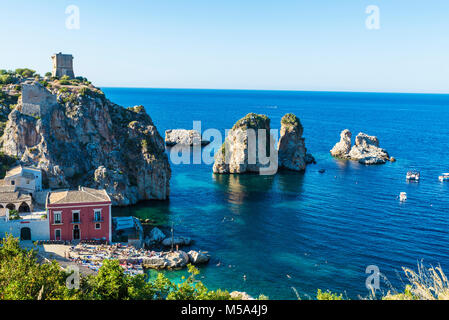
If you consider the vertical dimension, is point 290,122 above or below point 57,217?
above

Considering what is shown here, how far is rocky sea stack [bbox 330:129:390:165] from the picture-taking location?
101 m

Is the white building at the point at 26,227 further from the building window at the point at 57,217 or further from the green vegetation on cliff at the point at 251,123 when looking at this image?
the green vegetation on cliff at the point at 251,123

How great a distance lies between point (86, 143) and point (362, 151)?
75.4 metres

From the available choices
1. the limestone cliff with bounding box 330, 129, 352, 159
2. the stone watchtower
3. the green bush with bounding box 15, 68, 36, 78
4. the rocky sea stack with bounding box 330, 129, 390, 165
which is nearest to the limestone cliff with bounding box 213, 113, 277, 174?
the rocky sea stack with bounding box 330, 129, 390, 165

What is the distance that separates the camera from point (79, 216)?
44219 mm

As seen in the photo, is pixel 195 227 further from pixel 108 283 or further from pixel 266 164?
pixel 266 164

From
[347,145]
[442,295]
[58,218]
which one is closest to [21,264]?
[58,218]

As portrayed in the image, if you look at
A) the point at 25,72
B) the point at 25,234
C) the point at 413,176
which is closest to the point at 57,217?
the point at 25,234

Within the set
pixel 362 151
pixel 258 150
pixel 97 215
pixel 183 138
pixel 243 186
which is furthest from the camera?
pixel 183 138

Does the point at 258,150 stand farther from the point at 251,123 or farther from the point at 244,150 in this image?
the point at 251,123

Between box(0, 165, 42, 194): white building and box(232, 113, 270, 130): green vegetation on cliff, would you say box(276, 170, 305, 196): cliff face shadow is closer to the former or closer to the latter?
box(232, 113, 270, 130): green vegetation on cliff

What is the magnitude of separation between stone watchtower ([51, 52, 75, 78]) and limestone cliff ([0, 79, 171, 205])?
11476 mm

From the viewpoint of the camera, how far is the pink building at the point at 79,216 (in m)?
43.3
